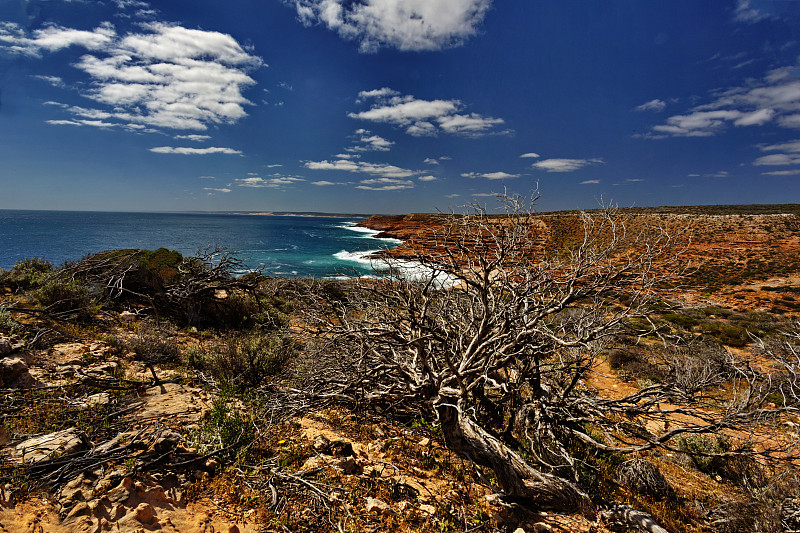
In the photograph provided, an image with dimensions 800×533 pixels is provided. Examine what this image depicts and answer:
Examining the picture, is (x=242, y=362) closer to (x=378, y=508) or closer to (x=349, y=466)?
(x=349, y=466)

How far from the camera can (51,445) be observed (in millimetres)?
2996

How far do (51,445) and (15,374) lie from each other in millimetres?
1942

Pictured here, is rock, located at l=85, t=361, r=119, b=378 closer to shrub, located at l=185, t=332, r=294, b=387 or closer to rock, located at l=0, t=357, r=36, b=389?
rock, located at l=0, t=357, r=36, b=389

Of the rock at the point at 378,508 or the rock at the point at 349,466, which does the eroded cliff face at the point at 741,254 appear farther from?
the rock at the point at 378,508

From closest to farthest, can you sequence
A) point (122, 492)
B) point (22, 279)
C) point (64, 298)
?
point (122, 492) → point (64, 298) → point (22, 279)

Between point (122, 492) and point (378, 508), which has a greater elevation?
point (122, 492)

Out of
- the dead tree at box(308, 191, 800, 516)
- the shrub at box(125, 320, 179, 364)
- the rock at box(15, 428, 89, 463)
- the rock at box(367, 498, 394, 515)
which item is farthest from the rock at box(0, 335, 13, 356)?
the rock at box(367, 498, 394, 515)

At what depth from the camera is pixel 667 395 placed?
3877 mm

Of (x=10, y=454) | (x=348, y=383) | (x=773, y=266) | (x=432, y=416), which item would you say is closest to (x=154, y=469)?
(x=10, y=454)

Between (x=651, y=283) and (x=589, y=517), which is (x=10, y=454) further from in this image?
(x=651, y=283)

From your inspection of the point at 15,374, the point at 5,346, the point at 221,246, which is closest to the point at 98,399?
the point at 15,374

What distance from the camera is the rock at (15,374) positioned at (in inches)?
154

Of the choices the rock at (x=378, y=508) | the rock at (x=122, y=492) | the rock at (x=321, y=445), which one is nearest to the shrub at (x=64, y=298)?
the rock at (x=122, y=492)

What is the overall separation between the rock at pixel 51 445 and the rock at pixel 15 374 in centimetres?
157
